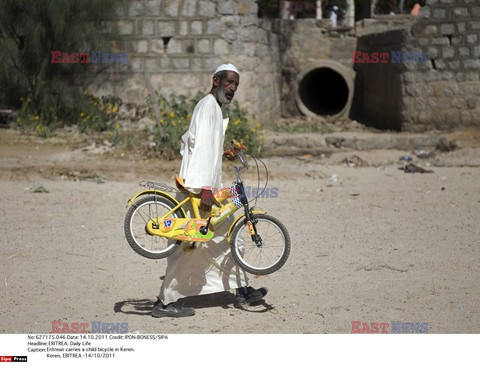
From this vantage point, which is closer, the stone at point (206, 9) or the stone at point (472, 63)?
the stone at point (472, 63)

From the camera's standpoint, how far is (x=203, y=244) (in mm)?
4750

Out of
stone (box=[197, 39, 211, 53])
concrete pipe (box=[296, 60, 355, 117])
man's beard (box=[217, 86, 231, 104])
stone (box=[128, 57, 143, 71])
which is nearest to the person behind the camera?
man's beard (box=[217, 86, 231, 104])

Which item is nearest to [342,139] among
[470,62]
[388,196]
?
[470,62]

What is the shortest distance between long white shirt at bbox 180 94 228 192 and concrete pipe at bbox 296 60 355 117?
10307mm

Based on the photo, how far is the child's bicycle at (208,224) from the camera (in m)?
4.54

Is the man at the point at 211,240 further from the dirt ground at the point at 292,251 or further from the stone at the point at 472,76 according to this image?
the stone at the point at 472,76

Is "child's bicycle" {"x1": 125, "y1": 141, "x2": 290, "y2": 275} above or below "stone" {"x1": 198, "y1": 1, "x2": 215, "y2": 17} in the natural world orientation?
below

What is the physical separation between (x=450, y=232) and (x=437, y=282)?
1.56 metres

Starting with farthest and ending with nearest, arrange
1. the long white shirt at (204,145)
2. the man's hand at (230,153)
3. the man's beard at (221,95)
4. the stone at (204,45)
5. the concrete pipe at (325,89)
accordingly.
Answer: the concrete pipe at (325,89)
the stone at (204,45)
the man's hand at (230,153)
the man's beard at (221,95)
the long white shirt at (204,145)

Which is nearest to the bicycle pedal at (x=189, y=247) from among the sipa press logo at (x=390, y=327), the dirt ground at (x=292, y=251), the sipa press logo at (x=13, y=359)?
the dirt ground at (x=292, y=251)

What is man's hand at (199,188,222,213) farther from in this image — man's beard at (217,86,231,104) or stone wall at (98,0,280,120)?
stone wall at (98,0,280,120)

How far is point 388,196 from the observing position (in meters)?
8.47

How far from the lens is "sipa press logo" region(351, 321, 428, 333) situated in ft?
14.6

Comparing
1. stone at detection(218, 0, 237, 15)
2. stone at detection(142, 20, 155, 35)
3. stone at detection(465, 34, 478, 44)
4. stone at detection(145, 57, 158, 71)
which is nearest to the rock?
stone at detection(145, 57, 158, 71)
